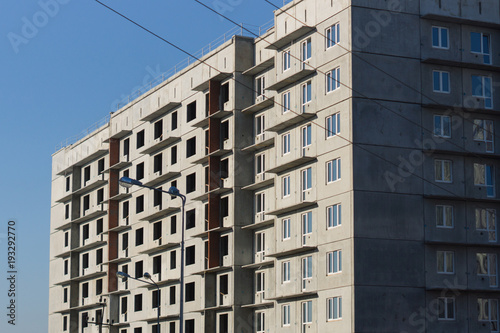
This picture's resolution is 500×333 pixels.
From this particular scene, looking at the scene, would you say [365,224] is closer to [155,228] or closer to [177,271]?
[177,271]

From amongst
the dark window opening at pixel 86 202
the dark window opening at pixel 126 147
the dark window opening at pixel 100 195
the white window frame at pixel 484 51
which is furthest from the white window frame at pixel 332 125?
the dark window opening at pixel 86 202

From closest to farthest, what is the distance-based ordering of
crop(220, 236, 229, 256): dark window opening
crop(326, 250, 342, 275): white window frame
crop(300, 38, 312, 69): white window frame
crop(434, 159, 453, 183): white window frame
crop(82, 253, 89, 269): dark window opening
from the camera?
crop(326, 250, 342, 275): white window frame
crop(434, 159, 453, 183): white window frame
crop(300, 38, 312, 69): white window frame
crop(220, 236, 229, 256): dark window opening
crop(82, 253, 89, 269): dark window opening

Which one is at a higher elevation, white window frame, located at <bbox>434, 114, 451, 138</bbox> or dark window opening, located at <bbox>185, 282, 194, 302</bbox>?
white window frame, located at <bbox>434, 114, 451, 138</bbox>

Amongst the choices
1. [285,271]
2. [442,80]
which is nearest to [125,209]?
[285,271]

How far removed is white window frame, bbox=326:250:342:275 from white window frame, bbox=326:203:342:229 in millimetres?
1452

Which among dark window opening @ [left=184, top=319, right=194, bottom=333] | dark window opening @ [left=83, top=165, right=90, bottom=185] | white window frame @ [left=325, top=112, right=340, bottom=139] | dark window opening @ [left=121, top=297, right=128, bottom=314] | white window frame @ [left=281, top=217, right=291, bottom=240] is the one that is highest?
dark window opening @ [left=83, top=165, right=90, bottom=185]

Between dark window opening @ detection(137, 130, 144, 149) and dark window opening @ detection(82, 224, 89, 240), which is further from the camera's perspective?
dark window opening @ detection(82, 224, 89, 240)

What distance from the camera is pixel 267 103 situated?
62.1 metres

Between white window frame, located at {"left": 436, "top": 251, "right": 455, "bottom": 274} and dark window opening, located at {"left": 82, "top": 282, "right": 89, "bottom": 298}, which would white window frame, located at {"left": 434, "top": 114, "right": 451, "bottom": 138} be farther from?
dark window opening, located at {"left": 82, "top": 282, "right": 89, "bottom": 298}

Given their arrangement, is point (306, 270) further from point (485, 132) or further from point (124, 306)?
point (124, 306)

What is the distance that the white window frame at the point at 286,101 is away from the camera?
5800cm

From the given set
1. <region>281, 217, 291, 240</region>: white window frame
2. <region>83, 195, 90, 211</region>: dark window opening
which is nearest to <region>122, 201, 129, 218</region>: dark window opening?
<region>83, 195, 90, 211</region>: dark window opening

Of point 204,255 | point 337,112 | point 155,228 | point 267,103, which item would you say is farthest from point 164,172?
point 337,112

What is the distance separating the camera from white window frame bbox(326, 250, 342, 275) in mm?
52406
